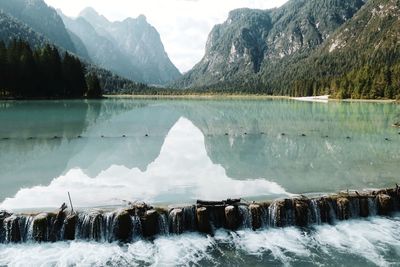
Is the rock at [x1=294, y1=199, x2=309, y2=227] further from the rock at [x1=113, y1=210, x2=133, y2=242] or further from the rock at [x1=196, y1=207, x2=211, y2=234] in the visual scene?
the rock at [x1=113, y1=210, x2=133, y2=242]

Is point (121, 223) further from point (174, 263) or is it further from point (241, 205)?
point (241, 205)

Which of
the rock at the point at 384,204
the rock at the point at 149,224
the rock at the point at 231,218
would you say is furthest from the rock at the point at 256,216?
the rock at the point at 384,204

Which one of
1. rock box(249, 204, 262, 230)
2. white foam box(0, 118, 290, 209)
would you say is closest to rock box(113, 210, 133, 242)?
white foam box(0, 118, 290, 209)

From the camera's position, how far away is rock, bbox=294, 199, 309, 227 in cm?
2334

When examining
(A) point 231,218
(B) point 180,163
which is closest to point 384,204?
(A) point 231,218

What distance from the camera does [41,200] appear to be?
82.1ft

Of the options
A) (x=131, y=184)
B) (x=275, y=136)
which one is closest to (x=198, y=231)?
(x=131, y=184)

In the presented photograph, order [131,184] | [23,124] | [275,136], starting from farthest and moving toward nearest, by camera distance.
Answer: [23,124], [275,136], [131,184]

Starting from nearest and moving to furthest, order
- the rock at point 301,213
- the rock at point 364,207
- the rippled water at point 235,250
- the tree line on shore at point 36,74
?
1. the rippled water at point 235,250
2. the rock at point 301,213
3. the rock at point 364,207
4. the tree line on shore at point 36,74

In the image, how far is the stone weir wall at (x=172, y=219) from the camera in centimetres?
2102

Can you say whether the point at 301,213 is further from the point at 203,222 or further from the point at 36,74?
the point at 36,74

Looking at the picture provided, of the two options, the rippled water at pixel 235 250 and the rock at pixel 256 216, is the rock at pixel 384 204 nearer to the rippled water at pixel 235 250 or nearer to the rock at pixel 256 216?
the rippled water at pixel 235 250

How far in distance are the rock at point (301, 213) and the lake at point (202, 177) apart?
94 centimetres

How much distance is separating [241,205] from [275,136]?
32775 millimetres
